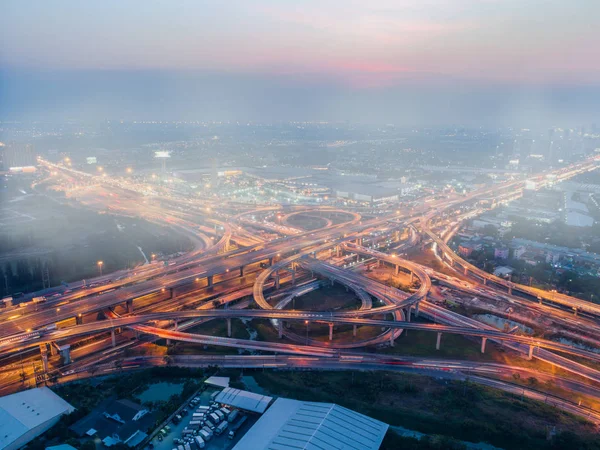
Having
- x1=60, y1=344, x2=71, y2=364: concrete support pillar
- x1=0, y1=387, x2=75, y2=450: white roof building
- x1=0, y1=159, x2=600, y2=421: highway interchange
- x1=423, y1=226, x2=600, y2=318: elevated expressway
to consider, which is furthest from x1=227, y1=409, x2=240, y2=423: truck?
x1=423, y1=226, x2=600, y2=318: elevated expressway

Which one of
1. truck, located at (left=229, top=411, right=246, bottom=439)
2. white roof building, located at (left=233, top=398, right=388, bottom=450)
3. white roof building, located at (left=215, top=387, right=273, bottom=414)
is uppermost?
white roof building, located at (left=233, top=398, right=388, bottom=450)

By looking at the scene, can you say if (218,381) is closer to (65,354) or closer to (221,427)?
(221,427)

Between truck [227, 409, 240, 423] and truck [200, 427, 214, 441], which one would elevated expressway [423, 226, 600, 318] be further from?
truck [200, 427, 214, 441]

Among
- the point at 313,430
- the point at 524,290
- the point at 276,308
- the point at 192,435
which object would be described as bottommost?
the point at 276,308

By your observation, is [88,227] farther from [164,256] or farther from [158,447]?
[158,447]

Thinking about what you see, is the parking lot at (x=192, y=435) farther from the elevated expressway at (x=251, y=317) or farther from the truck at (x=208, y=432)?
the elevated expressway at (x=251, y=317)

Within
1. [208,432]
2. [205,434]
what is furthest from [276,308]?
[205,434]
